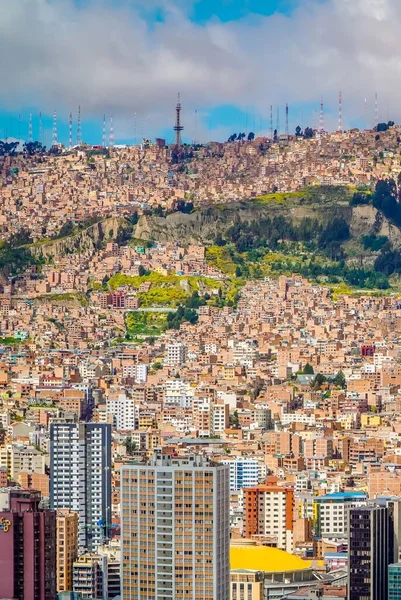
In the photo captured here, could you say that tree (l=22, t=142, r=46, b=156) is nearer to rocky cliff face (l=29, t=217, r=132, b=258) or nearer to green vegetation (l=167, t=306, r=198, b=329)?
rocky cliff face (l=29, t=217, r=132, b=258)

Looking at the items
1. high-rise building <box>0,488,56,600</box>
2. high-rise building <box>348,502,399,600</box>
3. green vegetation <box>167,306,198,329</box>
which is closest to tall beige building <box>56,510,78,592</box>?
high-rise building <box>0,488,56,600</box>

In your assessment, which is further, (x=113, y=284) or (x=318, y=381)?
(x=113, y=284)

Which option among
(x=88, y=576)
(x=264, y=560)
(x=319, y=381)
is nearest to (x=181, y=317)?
(x=319, y=381)

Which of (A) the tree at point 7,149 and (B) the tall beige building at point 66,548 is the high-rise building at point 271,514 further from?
Answer: (A) the tree at point 7,149

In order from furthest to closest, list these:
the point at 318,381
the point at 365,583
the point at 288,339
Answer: the point at 288,339 → the point at 318,381 → the point at 365,583

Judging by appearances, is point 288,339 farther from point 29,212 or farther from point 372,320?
point 29,212

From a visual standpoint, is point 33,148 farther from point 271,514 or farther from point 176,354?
point 271,514

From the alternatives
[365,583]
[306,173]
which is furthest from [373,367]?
[365,583]
